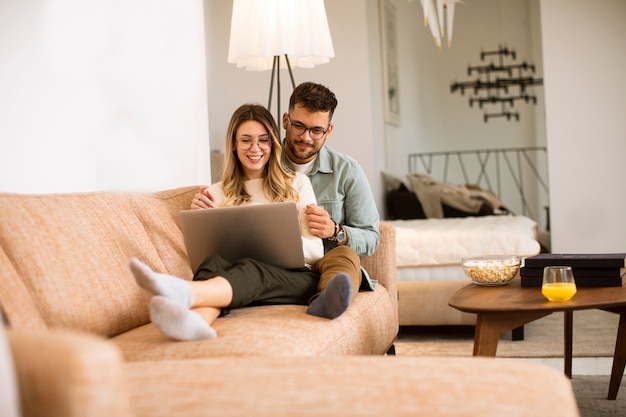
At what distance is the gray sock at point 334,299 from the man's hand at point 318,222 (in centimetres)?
50

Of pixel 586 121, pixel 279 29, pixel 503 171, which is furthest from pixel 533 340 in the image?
pixel 503 171

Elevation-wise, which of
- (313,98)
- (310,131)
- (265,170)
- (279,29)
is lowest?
(265,170)

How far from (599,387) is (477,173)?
6711 millimetres

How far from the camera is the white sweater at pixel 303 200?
2.59 metres

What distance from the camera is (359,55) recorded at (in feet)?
18.7

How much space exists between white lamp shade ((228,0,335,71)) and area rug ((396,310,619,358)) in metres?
1.50

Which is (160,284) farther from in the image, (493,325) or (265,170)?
(265,170)

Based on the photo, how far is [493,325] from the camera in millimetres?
2127

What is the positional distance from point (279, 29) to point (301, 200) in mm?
1333

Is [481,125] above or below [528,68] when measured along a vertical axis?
below

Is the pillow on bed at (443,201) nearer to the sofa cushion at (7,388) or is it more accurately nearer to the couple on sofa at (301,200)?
the couple on sofa at (301,200)

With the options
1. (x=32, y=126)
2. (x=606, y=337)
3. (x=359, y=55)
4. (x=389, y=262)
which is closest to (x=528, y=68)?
(x=359, y=55)

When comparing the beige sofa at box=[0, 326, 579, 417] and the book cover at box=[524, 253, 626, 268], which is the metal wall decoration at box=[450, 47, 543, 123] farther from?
the beige sofa at box=[0, 326, 579, 417]

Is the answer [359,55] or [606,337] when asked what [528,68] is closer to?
[359,55]
